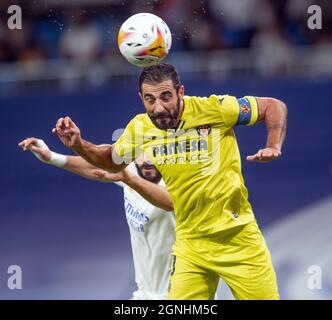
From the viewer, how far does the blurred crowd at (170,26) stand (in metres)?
11.8

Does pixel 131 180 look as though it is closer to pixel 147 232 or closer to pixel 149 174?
pixel 149 174

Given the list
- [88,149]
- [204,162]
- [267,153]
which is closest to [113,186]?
[88,149]

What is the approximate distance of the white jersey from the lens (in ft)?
27.5

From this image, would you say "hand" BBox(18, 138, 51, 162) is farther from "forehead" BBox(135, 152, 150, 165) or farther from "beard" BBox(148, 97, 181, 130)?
"beard" BBox(148, 97, 181, 130)

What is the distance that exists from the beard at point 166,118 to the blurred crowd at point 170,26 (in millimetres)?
4027

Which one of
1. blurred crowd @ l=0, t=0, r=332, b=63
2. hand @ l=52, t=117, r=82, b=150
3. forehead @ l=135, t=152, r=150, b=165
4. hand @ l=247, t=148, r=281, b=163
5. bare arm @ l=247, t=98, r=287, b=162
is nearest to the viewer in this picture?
hand @ l=247, t=148, r=281, b=163

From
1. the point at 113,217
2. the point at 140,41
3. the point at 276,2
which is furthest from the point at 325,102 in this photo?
the point at 140,41

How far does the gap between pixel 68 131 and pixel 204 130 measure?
0.97 m

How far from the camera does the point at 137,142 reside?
7.82 metres

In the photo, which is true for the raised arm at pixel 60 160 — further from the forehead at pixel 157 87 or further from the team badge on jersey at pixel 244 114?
the team badge on jersey at pixel 244 114

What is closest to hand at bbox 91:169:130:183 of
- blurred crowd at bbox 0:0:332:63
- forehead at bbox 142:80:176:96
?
forehead at bbox 142:80:176:96

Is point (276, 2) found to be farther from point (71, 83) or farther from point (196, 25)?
point (71, 83)

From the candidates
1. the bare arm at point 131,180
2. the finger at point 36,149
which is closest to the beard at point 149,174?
the bare arm at point 131,180

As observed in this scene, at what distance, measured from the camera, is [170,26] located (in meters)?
11.7
